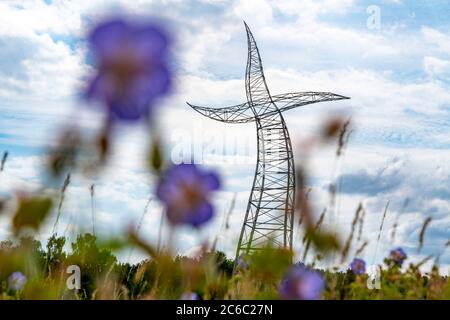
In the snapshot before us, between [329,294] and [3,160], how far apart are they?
6.41ft

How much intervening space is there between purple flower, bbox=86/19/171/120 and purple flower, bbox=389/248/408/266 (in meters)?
3.40

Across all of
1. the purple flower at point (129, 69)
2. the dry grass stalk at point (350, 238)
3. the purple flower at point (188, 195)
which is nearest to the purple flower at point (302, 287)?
the dry grass stalk at point (350, 238)

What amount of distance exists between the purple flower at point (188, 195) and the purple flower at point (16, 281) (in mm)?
2782

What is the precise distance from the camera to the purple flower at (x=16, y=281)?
3529 millimetres

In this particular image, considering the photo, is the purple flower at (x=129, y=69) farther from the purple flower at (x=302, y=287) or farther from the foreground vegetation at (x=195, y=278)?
the purple flower at (x=302, y=287)

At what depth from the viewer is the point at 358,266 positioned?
3621 mm

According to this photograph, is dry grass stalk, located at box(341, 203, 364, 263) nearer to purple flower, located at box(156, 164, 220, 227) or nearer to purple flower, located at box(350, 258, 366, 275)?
purple flower, located at box(350, 258, 366, 275)

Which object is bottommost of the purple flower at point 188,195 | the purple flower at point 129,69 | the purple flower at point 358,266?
the purple flower at point 358,266

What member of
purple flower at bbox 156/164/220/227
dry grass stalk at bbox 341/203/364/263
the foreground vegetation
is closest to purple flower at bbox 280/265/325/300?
the foreground vegetation

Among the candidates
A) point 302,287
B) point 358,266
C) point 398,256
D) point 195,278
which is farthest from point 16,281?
point 398,256

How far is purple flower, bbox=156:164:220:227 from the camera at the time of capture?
39.2 inches

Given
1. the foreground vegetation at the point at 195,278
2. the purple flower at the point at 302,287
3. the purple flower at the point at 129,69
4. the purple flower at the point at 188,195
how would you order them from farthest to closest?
the purple flower at the point at 302,287, the foreground vegetation at the point at 195,278, the purple flower at the point at 188,195, the purple flower at the point at 129,69
